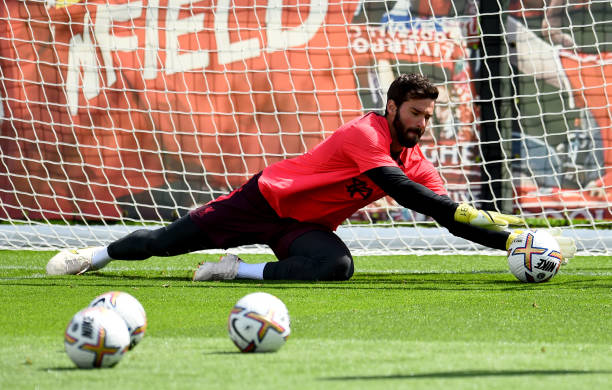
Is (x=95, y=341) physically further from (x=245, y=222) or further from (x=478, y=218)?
(x=245, y=222)

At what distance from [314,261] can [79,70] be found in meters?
4.55

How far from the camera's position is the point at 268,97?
934cm

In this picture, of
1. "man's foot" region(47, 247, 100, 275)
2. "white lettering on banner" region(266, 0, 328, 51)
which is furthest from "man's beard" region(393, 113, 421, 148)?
"white lettering on banner" region(266, 0, 328, 51)

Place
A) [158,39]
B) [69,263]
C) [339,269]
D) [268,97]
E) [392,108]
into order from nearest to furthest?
[392,108] → [339,269] → [69,263] → [158,39] → [268,97]

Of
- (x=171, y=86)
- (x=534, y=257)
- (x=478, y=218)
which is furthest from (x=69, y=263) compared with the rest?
(x=171, y=86)

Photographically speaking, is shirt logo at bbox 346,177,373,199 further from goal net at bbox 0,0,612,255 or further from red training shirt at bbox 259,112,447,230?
goal net at bbox 0,0,612,255

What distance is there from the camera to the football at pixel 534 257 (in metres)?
5.41

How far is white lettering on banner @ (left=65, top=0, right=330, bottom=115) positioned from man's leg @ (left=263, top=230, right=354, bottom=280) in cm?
393

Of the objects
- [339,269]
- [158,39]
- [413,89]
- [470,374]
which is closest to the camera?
[470,374]

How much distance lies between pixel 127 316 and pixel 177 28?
21.3 ft

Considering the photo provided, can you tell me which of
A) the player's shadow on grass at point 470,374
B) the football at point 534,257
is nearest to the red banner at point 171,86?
the football at point 534,257

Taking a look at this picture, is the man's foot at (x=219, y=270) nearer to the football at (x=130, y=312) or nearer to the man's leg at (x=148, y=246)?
the man's leg at (x=148, y=246)

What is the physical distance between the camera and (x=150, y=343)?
334cm

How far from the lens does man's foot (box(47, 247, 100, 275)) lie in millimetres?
5992
